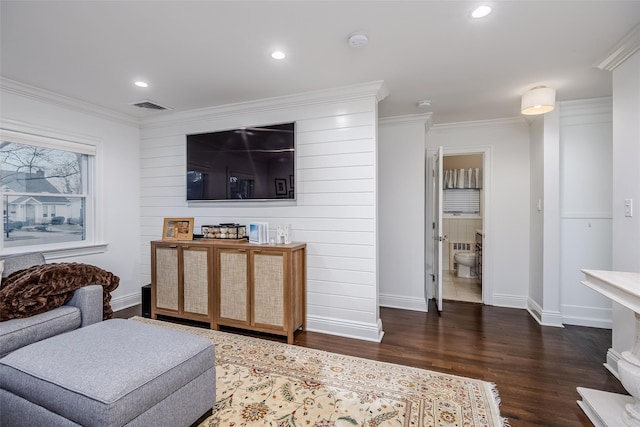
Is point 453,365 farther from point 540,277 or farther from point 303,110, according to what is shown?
point 303,110

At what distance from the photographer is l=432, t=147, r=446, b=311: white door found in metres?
3.61

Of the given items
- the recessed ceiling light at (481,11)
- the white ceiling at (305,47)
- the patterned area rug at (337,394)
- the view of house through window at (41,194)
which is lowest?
the patterned area rug at (337,394)

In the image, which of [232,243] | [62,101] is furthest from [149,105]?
[232,243]

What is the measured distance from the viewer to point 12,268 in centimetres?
237

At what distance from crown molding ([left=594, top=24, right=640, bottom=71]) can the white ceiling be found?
0.04 m

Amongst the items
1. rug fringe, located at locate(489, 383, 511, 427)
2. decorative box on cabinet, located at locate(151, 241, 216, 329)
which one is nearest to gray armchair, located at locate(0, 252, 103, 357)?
decorative box on cabinet, located at locate(151, 241, 216, 329)

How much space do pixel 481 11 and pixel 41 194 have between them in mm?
4200

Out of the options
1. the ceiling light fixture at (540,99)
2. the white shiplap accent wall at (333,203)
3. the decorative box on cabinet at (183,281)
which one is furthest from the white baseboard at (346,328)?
the ceiling light fixture at (540,99)

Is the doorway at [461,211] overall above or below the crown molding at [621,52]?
below

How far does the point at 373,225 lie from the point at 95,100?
3281 mm

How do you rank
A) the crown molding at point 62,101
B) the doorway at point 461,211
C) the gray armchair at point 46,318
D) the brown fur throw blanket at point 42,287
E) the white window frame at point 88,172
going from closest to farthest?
the gray armchair at point 46,318 < the brown fur throw blanket at point 42,287 < the crown molding at point 62,101 < the white window frame at point 88,172 < the doorway at point 461,211

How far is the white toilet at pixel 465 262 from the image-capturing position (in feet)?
17.4

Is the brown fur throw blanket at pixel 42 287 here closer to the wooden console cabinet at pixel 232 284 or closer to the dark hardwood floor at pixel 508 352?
the wooden console cabinet at pixel 232 284

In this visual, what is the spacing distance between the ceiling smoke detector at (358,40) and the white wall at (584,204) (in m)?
2.59
